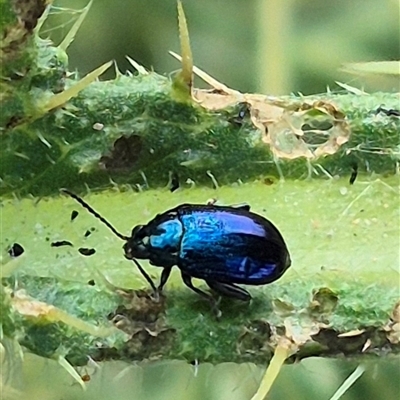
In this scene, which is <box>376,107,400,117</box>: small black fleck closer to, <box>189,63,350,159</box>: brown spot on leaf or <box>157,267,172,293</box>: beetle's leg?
<box>189,63,350,159</box>: brown spot on leaf

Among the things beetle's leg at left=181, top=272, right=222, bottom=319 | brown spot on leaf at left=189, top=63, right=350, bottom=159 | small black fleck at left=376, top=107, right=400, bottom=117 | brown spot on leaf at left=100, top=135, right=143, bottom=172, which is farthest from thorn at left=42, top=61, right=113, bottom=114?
small black fleck at left=376, top=107, right=400, bottom=117

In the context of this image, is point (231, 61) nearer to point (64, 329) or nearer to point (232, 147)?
point (232, 147)

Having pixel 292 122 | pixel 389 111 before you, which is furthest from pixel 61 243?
pixel 389 111

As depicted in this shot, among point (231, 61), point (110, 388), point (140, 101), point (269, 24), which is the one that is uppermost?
point (140, 101)

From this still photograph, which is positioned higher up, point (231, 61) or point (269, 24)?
point (269, 24)

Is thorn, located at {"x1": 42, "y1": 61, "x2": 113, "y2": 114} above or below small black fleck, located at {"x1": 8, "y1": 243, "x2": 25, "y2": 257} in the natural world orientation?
above

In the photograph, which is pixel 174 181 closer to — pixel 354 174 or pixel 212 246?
pixel 212 246

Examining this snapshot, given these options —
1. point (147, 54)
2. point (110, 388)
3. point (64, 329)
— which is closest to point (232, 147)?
point (64, 329)

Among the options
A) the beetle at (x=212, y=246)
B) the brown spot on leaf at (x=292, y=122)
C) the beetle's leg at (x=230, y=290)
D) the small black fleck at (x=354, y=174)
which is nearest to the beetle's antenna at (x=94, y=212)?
the beetle at (x=212, y=246)
